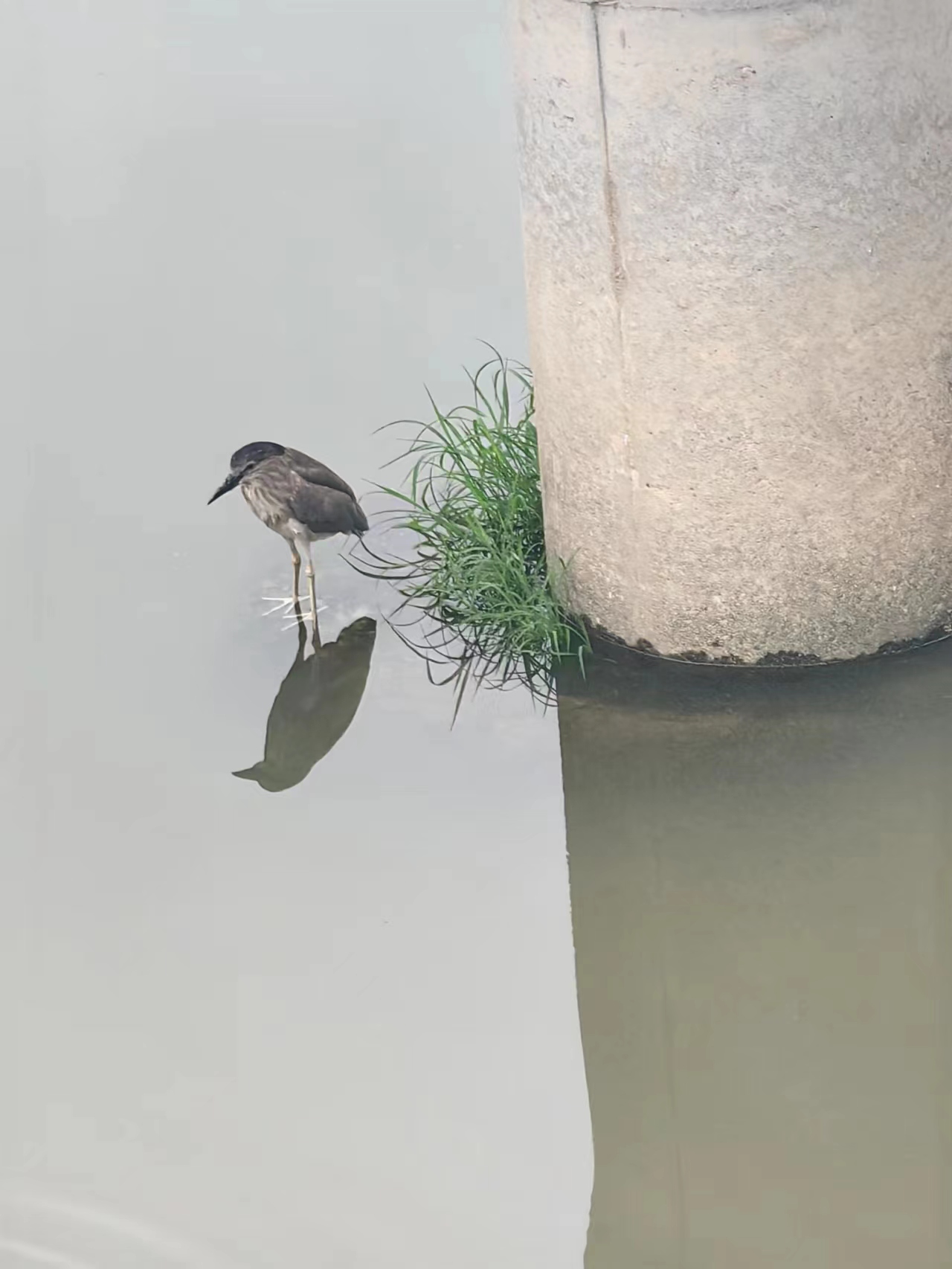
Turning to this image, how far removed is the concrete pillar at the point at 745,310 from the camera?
5.34 metres

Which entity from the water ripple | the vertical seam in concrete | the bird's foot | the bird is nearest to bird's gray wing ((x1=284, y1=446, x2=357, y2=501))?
the bird

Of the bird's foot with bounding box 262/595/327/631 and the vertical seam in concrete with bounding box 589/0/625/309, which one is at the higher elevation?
the vertical seam in concrete with bounding box 589/0/625/309

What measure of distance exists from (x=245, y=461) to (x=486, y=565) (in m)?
0.79

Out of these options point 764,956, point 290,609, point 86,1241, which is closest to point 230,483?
point 290,609

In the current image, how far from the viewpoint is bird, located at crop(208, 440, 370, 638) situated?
6.35 m

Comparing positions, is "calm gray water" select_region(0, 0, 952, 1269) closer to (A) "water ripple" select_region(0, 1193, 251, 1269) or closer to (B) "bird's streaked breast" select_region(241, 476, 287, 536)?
(A) "water ripple" select_region(0, 1193, 251, 1269)

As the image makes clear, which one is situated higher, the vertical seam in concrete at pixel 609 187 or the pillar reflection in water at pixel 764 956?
the vertical seam in concrete at pixel 609 187

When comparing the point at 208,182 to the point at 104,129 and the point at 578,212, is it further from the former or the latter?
the point at 578,212

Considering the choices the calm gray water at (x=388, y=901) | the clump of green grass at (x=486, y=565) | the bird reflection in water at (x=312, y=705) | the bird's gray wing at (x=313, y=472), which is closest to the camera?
the calm gray water at (x=388, y=901)

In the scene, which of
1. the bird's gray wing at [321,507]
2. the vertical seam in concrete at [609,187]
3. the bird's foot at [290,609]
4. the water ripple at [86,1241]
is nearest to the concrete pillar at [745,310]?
the vertical seam in concrete at [609,187]

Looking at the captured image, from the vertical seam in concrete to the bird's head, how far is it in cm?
125

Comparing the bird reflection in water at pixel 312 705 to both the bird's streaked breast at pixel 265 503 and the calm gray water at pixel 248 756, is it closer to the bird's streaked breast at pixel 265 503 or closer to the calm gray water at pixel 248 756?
the calm gray water at pixel 248 756

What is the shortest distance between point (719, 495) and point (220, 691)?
5.36 feet

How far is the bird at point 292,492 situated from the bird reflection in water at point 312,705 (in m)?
0.18
